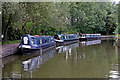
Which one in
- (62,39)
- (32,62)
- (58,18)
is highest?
(58,18)

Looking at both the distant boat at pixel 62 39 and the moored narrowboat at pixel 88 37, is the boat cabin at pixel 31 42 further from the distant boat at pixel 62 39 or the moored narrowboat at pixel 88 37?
the moored narrowboat at pixel 88 37

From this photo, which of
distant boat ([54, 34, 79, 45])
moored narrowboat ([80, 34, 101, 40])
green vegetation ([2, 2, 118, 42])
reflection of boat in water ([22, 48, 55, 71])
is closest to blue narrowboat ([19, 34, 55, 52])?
reflection of boat in water ([22, 48, 55, 71])

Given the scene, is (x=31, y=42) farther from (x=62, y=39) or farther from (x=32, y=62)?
(x=62, y=39)

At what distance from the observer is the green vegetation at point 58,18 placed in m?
22.7

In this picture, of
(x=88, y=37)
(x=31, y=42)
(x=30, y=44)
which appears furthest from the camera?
(x=88, y=37)

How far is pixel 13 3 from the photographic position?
17.5 meters

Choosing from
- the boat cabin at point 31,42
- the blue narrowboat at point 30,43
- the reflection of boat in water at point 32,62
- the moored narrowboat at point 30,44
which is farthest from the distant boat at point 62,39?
the reflection of boat in water at point 32,62

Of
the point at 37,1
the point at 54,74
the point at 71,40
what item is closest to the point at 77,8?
the point at 71,40

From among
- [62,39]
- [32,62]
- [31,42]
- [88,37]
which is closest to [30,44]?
[31,42]

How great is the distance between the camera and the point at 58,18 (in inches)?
1282

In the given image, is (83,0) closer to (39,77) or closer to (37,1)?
(37,1)

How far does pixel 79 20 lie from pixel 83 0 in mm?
4947

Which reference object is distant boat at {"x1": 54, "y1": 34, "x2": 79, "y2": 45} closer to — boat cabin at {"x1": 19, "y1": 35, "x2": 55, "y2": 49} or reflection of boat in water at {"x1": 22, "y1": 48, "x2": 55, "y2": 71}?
boat cabin at {"x1": 19, "y1": 35, "x2": 55, "y2": 49}

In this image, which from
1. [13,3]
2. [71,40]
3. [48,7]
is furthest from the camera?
[71,40]
